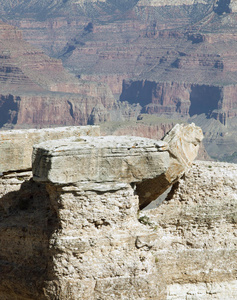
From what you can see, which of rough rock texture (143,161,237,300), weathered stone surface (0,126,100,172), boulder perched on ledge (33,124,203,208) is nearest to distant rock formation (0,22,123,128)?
weathered stone surface (0,126,100,172)

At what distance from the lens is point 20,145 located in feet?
31.8

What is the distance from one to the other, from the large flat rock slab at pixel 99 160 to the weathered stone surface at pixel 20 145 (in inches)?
71.7

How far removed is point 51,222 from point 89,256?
3.09 ft

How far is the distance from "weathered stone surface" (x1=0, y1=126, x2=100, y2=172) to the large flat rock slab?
5.97ft

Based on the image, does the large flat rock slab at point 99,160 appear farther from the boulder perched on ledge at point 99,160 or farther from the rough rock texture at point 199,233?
the rough rock texture at point 199,233

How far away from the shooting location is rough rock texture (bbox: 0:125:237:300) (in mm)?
7723

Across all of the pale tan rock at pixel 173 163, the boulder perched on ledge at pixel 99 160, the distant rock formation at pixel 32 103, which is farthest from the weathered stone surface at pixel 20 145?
the distant rock formation at pixel 32 103

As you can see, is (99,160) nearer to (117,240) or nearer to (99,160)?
(99,160)

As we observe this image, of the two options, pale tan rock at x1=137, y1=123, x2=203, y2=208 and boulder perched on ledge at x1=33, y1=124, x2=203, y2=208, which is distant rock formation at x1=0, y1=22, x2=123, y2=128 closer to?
pale tan rock at x1=137, y1=123, x2=203, y2=208

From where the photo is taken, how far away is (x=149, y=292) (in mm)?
7973

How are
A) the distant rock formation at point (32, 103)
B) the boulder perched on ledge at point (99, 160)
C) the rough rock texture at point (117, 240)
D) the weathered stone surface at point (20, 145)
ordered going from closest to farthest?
the boulder perched on ledge at point (99, 160)
the rough rock texture at point (117, 240)
the weathered stone surface at point (20, 145)
the distant rock formation at point (32, 103)

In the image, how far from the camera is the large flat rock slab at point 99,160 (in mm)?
7418

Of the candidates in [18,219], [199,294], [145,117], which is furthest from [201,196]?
[145,117]

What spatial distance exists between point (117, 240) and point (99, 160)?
0.99 m
